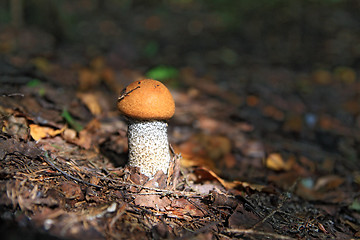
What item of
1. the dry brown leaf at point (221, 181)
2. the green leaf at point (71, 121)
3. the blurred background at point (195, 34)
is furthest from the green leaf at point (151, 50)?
the dry brown leaf at point (221, 181)

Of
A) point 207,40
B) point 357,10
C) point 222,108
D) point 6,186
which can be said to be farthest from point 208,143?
point 357,10

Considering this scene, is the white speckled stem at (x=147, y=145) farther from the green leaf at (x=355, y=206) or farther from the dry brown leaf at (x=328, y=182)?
the dry brown leaf at (x=328, y=182)

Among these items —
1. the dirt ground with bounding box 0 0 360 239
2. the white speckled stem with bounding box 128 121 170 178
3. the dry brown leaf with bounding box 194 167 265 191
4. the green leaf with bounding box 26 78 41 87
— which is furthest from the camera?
the green leaf with bounding box 26 78 41 87

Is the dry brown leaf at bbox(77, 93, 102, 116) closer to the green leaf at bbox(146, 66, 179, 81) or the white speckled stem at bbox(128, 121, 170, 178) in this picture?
the white speckled stem at bbox(128, 121, 170, 178)

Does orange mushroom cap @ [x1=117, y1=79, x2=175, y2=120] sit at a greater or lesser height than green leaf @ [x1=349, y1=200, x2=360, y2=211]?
greater

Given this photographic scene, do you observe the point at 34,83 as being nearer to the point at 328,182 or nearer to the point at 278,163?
the point at 278,163

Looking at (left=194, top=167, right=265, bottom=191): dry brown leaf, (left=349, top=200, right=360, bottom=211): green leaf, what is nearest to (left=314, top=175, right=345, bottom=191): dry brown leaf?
(left=349, top=200, right=360, bottom=211): green leaf

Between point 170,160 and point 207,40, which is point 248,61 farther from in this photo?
point 170,160
